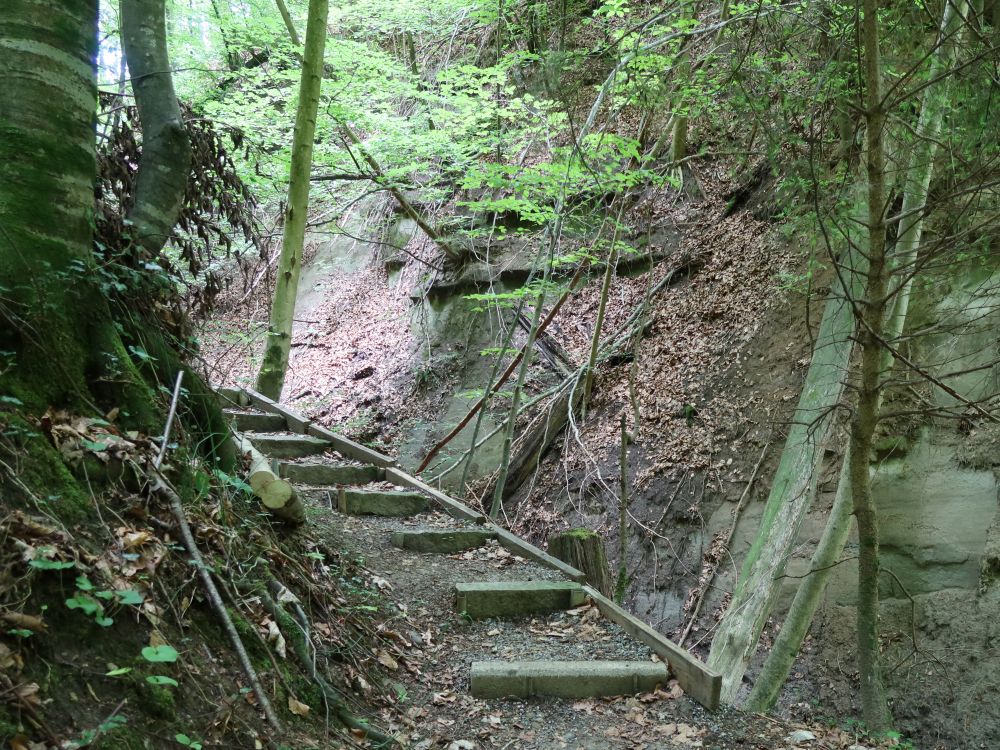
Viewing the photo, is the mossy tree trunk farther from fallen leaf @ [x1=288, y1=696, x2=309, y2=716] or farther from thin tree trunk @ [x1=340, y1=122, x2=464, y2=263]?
thin tree trunk @ [x1=340, y1=122, x2=464, y2=263]

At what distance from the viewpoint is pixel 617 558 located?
7441 mm

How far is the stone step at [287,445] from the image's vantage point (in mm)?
6770

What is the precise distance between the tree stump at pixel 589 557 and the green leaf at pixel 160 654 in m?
3.56

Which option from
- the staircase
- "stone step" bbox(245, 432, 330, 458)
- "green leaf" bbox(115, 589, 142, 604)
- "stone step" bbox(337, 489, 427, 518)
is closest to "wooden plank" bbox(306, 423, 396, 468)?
the staircase

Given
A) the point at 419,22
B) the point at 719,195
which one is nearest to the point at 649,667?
the point at 719,195

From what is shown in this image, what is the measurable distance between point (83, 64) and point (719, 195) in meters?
8.82

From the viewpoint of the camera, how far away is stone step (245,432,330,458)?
677 cm

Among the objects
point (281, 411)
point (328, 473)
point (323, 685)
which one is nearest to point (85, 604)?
point (323, 685)

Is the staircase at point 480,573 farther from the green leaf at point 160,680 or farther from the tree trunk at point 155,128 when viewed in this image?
the green leaf at point 160,680

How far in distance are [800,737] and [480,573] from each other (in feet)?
7.99

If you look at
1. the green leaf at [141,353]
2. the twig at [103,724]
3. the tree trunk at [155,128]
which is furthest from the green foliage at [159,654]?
the tree trunk at [155,128]

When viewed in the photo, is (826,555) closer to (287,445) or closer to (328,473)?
(328,473)

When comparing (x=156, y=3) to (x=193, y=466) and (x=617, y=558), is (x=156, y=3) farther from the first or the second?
(x=617, y=558)

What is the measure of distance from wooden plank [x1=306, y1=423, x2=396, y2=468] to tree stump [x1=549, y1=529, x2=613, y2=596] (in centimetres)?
246
